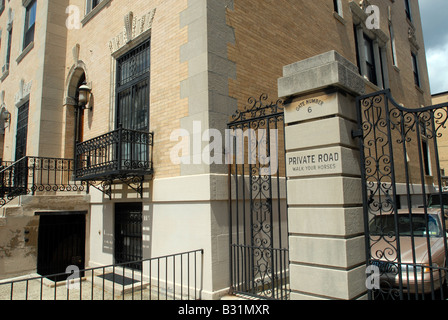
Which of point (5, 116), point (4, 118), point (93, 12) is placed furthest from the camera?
point (4, 118)

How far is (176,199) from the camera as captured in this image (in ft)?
21.3

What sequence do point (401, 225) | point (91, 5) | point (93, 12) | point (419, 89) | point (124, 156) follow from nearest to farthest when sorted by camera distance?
point (401, 225) → point (124, 156) → point (93, 12) → point (91, 5) → point (419, 89)

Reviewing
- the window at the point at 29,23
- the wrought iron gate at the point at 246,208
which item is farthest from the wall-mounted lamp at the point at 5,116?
the wrought iron gate at the point at 246,208

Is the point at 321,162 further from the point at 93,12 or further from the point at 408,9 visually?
the point at 408,9

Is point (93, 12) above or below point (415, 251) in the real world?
above

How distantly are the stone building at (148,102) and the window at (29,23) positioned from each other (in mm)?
1490

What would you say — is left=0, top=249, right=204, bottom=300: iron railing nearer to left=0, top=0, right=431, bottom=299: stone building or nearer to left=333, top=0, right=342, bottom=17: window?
left=0, top=0, right=431, bottom=299: stone building

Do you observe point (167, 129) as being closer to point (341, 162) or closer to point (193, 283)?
point (193, 283)

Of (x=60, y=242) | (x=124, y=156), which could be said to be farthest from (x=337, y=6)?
(x=60, y=242)

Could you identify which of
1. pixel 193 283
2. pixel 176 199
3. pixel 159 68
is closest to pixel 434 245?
pixel 193 283

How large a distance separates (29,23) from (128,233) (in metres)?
12.7

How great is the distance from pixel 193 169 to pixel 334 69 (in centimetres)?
321

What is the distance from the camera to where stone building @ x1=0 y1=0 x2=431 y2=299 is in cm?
632

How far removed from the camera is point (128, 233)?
8047mm
